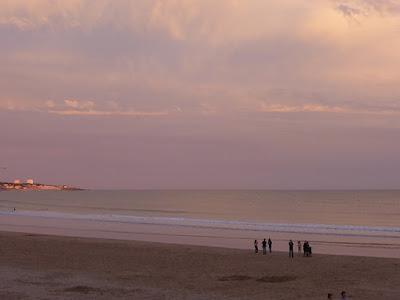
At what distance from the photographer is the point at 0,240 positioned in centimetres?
4050

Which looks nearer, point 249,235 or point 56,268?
point 56,268

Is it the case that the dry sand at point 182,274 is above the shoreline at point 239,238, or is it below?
below

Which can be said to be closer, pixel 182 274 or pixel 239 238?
pixel 182 274

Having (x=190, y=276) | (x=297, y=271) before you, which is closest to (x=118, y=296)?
(x=190, y=276)

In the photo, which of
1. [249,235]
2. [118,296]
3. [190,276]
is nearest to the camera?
[118,296]

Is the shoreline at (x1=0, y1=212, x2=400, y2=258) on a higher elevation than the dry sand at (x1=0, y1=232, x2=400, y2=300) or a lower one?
higher

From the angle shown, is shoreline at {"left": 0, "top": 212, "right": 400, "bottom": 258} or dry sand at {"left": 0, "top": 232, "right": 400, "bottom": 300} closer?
dry sand at {"left": 0, "top": 232, "right": 400, "bottom": 300}

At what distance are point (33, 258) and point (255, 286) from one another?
1407 centimetres

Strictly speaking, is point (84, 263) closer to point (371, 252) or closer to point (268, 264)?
point (268, 264)

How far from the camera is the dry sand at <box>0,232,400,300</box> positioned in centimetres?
2130

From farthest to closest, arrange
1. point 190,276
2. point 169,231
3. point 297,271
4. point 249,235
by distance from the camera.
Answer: point 169,231, point 249,235, point 297,271, point 190,276

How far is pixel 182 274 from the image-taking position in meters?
26.2

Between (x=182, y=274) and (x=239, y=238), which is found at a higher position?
(x=239, y=238)

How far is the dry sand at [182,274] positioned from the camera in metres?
21.3
